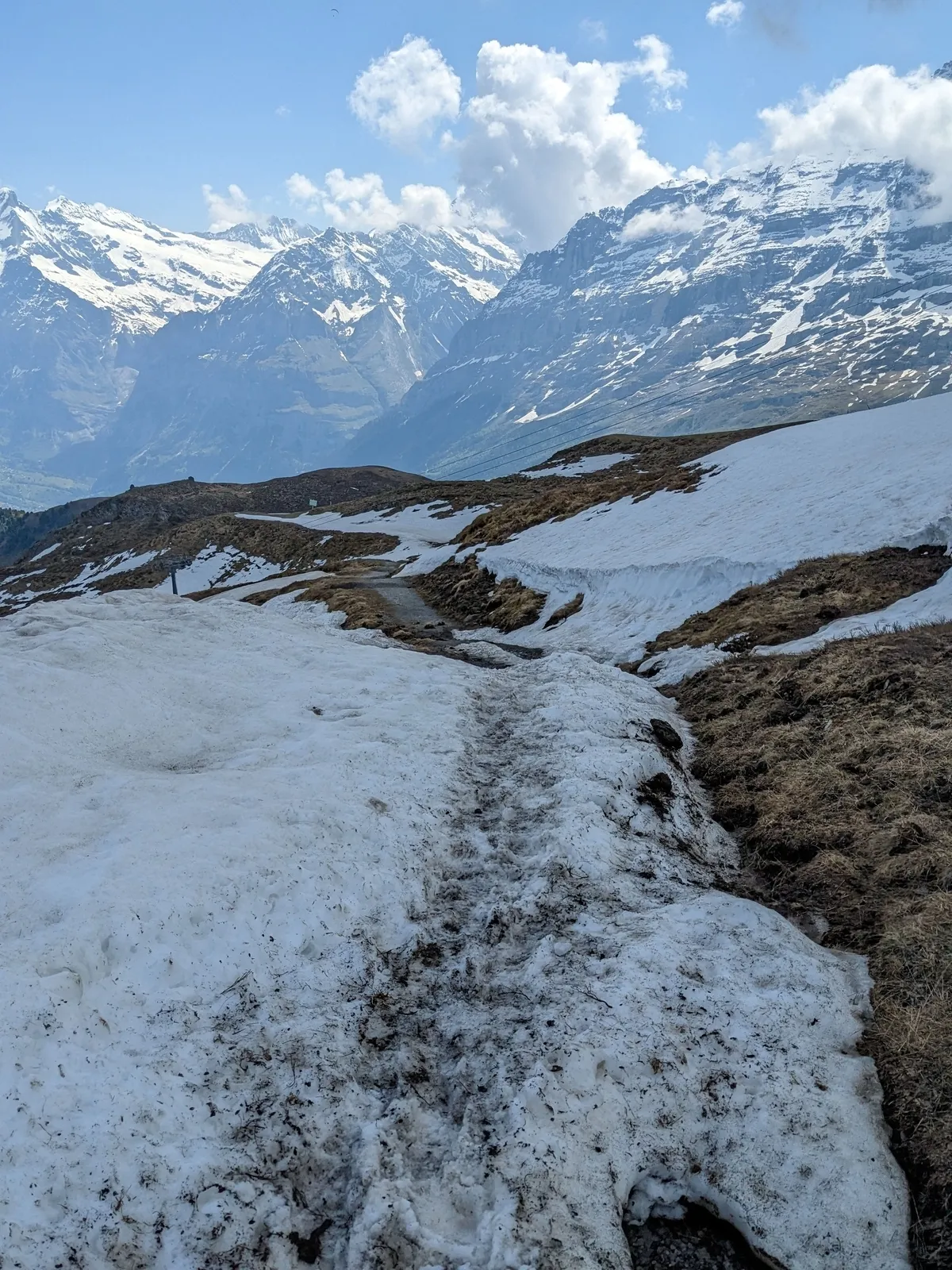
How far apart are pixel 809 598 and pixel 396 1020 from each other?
17.8m

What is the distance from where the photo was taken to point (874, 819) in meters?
11.3

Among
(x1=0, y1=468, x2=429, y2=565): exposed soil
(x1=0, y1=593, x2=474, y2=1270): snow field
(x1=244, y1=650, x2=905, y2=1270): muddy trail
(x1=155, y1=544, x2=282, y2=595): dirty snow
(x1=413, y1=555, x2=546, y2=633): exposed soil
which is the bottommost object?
(x1=244, y1=650, x2=905, y2=1270): muddy trail

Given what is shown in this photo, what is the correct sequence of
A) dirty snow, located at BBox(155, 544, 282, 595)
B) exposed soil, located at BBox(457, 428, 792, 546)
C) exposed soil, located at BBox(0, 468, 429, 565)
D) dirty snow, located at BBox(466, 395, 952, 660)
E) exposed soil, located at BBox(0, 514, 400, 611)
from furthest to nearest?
exposed soil, located at BBox(0, 468, 429, 565) → dirty snow, located at BBox(155, 544, 282, 595) → exposed soil, located at BBox(0, 514, 400, 611) → exposed soil, located at BBox(457, 428, 792, 546) → dirty snow, located at BBox(466, 395, 952, 660)

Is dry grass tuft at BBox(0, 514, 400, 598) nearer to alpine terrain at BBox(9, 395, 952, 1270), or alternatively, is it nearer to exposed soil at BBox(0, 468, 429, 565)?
exposed soil at BBox(0, 468, 429, 565)

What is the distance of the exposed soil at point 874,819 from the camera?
6.85 metres

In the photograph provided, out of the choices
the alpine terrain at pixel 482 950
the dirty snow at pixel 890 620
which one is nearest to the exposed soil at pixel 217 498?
the dirty snow at pixel 890 620

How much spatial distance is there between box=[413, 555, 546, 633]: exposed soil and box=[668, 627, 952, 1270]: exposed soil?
1354cm

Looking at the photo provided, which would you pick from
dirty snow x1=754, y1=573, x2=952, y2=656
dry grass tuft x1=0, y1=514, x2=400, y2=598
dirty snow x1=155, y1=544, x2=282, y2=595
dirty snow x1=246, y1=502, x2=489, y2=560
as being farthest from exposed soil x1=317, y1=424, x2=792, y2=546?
dirty snow x1=754, y1=573, x2=952, y2=656

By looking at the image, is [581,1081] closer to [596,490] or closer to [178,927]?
[178,927]

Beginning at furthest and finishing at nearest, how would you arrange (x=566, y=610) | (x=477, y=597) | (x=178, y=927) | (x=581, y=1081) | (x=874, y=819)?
(x=477, y=597), (x=566, y=610), (x=874, y=819), (x=178, y=927), (x=581, y=1081)

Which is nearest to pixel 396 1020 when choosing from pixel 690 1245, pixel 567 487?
pixel 690 1245

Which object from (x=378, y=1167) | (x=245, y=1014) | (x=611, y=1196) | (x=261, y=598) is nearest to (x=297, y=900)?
(x=245, y=1014)

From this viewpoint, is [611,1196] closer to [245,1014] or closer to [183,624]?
[245,1014]

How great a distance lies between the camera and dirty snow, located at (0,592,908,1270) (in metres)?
6.07
